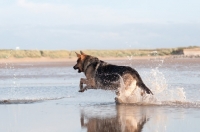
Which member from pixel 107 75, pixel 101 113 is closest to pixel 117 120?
pixel 101 113

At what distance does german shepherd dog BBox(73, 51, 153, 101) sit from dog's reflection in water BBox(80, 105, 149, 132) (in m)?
1.27

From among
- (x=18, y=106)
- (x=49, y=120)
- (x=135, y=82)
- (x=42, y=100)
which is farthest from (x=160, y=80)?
(x=49, y=120)

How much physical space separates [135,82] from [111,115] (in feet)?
7.96

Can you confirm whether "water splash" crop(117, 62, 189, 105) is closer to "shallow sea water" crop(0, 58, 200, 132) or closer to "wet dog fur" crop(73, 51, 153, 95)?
"shallow sea water" crop(0, 58, 200, 132)

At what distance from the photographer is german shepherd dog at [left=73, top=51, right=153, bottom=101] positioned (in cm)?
1248

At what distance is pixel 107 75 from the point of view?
1302cm

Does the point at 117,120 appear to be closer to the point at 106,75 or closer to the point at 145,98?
the point at 145,98

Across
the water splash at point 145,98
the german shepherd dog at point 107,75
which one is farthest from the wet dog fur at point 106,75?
the water splash at point 145,98

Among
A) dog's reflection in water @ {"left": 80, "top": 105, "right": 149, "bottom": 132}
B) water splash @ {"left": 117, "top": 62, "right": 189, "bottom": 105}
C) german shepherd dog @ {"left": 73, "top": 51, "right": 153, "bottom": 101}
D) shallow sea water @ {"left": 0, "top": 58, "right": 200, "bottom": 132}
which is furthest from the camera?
german shepherd dog @ {"left": 73, "top": 51, "right": 153, "bottom": 101}

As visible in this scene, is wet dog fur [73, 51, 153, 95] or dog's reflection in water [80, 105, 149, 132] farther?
wet dog fur [73, 51, 153, 95]

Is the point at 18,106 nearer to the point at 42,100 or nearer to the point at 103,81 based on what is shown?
the point at 42,100

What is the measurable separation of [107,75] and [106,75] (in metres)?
0.03

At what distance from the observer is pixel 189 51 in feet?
200

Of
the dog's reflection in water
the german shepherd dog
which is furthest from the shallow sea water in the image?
the german shepherd dog
